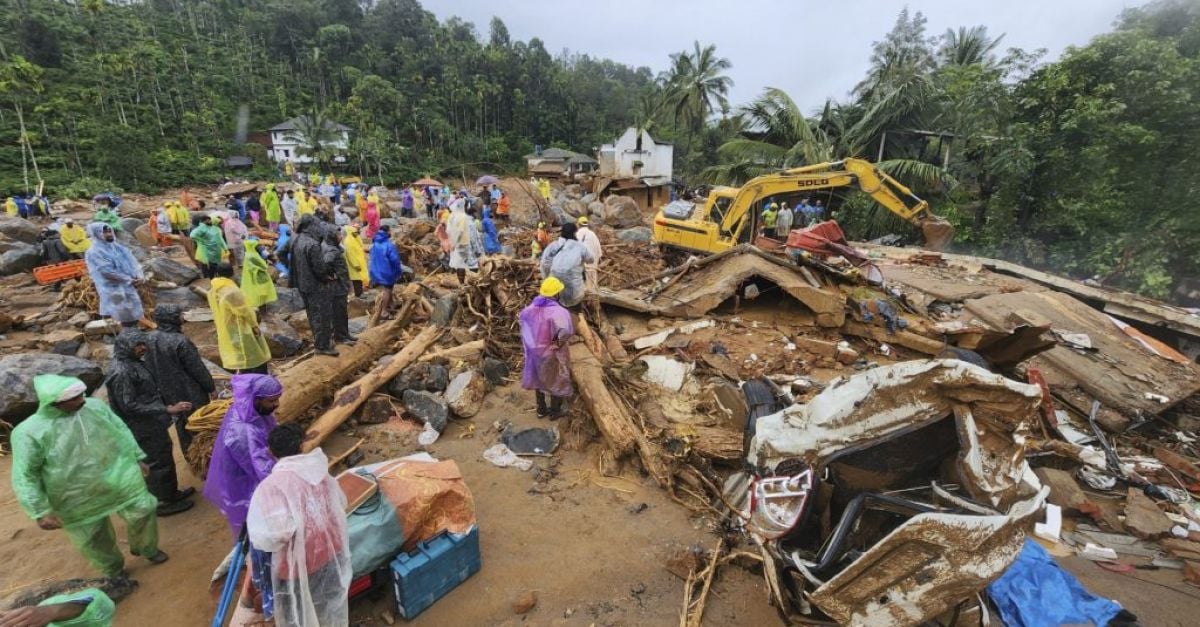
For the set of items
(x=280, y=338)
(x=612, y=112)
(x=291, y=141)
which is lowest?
(x=280, y=338)

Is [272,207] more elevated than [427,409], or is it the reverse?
[272,207]

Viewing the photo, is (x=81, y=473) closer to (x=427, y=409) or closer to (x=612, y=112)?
(x=427, y=409)

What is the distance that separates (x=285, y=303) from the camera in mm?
8367

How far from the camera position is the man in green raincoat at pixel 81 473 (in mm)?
2748

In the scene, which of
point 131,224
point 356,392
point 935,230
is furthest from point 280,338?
point 935,230

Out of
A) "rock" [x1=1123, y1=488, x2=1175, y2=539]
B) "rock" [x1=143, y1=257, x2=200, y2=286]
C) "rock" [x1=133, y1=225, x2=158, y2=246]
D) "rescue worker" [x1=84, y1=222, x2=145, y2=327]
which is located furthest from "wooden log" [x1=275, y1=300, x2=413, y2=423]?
"rock" [x1=133, y1=225, x2=158, y2=246]

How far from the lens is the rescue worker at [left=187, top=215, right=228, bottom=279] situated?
8.91 m

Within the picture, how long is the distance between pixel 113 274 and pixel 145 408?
149 inches

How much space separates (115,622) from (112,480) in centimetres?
83

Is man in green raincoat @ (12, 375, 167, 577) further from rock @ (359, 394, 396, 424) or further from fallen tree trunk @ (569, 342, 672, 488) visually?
fallen tree trunk @ (569, 342, 672, 488)

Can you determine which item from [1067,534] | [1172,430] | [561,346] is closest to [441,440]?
[561,346]

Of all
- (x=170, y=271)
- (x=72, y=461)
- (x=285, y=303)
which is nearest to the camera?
(x=72, y=461)

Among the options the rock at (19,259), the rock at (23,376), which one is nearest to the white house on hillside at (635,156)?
the rock at (19,259)

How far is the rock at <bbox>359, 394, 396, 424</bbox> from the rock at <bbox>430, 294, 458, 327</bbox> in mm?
1983
